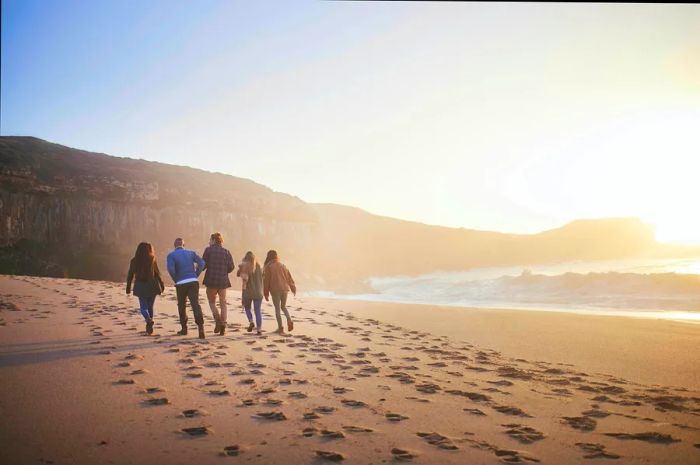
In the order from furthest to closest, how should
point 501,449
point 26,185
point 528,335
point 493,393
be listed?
1. point 26,185
2. point 528,335
3. point 493,393
4. point 501,449

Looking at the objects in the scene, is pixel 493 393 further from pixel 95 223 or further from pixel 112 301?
pixel 95 223

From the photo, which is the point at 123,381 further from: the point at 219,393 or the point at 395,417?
the point at 395,417

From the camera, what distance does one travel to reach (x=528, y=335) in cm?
1107

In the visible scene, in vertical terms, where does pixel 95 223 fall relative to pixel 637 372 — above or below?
above

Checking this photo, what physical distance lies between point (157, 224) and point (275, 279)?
42.7 meters

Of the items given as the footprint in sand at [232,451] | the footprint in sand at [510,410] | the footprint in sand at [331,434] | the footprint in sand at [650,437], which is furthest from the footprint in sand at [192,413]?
the footprint in sand at [650,437]

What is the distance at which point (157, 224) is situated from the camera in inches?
1868

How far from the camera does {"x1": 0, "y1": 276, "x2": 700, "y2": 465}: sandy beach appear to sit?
3412 millimetres

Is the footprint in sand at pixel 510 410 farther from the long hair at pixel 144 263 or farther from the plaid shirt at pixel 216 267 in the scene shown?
the long hair at pixel 144 263

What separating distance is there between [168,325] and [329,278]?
44311 mm

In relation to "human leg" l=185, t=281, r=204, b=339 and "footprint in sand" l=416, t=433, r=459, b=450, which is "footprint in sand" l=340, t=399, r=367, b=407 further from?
"human leg" l=185, t=281, r=204, b=339

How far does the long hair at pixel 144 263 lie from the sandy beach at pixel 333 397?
4.29 ft

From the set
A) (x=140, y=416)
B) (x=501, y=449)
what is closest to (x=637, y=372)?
(x=501, y=449)

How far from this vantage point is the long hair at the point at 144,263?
30.4 ft
